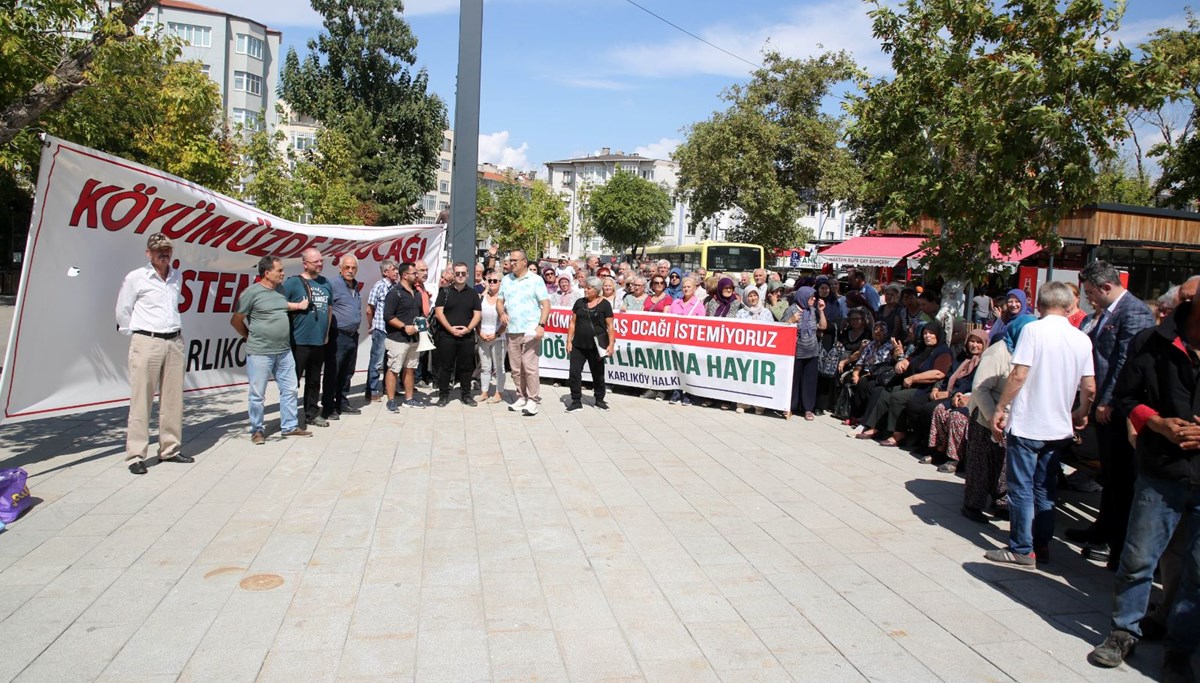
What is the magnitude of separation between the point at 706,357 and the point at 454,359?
11.6ft

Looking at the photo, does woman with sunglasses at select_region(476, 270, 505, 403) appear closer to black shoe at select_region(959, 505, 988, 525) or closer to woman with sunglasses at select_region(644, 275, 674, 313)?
woman with sunglasses at select_region(644, 275, 674, 313)

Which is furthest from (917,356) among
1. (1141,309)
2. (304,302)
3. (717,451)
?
(304,302)

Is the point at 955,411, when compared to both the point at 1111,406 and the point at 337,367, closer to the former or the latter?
the point at 1111,406

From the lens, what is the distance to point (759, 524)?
6.28m

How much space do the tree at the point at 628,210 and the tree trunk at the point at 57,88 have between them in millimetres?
76591

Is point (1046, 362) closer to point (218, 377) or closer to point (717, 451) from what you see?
point (717, 451)

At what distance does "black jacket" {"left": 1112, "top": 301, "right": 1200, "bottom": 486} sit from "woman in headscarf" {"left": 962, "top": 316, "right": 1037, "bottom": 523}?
2151 mm

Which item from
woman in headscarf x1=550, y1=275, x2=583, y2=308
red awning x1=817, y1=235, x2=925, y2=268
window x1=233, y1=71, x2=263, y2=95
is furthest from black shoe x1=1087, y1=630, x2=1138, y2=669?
window x1=233, y1=71, x2=263, y2=95

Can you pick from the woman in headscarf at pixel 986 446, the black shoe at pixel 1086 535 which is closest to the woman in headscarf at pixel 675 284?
the woman in headscarf at pixel 986 446

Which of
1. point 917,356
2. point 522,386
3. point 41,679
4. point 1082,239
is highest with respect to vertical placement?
point 1082,239

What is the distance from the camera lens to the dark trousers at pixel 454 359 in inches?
412

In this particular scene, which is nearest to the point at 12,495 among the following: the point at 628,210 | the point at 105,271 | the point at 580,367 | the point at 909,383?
the point at 105,271

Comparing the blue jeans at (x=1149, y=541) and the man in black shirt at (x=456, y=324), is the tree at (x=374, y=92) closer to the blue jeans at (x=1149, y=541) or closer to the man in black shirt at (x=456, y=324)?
the man in black shirt at (x=456, y=324)

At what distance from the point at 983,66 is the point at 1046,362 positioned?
5512 mm
